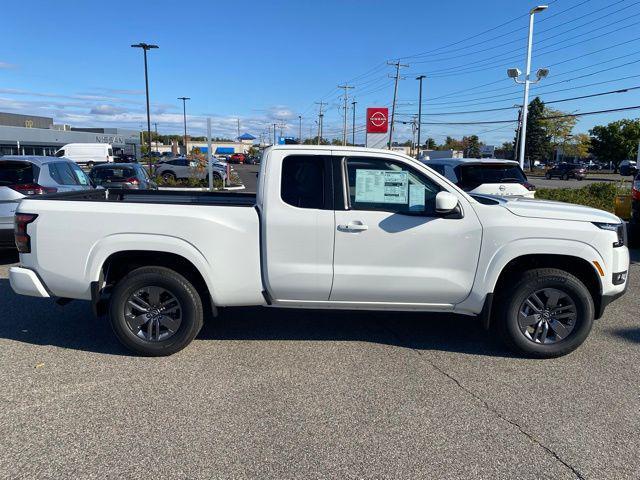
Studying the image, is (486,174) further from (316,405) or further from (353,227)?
(316,405)

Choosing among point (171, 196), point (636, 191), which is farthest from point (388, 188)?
point (636, 191)

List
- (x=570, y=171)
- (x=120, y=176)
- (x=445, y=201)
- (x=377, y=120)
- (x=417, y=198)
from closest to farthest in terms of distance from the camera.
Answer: (x=445, y=201) < (x=417, y=198) < (x=377, y=120) < (x=120, y=176) < (x=570, y=171)

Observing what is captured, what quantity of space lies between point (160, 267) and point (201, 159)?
26.5 metres

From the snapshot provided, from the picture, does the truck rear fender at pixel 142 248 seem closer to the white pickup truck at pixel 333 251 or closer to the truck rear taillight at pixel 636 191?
the white pickup truck at pixel 333 251

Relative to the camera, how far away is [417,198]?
4.52m

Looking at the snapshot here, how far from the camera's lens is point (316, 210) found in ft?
14.7

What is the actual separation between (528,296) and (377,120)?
33.8ft

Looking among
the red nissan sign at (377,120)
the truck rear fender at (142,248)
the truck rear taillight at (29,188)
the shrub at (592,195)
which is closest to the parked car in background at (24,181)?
the truck rear taillight at (29,188)

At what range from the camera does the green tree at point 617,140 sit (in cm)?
6538

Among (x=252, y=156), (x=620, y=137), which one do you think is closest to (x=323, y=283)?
(x=620, y=137)

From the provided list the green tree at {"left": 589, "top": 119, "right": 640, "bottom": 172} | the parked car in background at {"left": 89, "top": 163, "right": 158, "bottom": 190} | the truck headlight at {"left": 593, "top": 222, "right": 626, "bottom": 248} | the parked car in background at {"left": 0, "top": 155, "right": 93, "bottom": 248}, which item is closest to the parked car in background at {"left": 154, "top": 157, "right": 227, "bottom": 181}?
the parked car in background at {"left": 89, "top": 163, "right": 158, "bottom": 190}

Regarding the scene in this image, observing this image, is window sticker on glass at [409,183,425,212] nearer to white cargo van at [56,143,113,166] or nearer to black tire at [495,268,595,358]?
black tire at [495,268,595,358]

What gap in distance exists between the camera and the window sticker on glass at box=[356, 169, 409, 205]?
4.54 meters

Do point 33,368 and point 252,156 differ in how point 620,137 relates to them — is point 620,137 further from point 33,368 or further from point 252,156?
point 33,368
